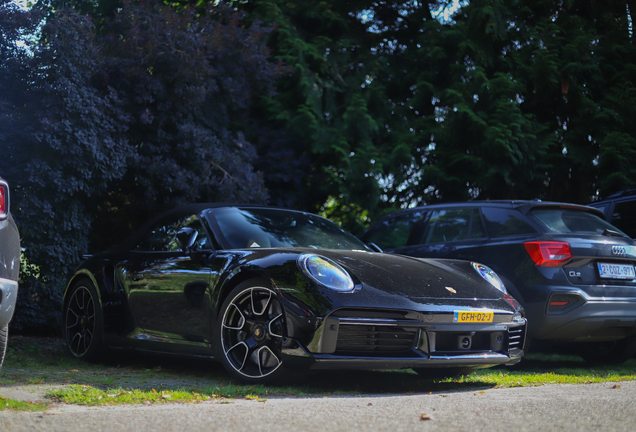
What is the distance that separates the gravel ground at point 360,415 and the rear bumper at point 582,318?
5.44 feet

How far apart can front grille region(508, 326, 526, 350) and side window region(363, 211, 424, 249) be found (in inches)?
108

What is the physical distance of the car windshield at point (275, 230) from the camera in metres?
5.55

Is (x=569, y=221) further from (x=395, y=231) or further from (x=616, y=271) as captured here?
(x=395, y=231)

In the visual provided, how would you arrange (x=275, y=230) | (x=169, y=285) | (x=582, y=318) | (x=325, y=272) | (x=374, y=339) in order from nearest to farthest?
1. (x=374, y=339)
2. (x=325, y=272)
3. (x=169, y=285)
4. (x=275, y=230)
5. (x=582, y=318)

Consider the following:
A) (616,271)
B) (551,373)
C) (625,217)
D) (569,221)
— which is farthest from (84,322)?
(625,217)

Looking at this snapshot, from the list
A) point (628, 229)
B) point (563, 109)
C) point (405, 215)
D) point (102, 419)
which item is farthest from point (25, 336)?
point (563, 109)

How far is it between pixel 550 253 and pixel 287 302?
278cm

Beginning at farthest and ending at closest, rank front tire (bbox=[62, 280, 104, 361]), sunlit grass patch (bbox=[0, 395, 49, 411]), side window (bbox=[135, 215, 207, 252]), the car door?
1. front tire (bbox=[62, 280, 104, 361])
2. side window (bbox=[135, 215, 207, 252])
3. the car door
4. sunlit grass patch (bbox=[0, 395, 49, 411])

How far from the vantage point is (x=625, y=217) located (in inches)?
306

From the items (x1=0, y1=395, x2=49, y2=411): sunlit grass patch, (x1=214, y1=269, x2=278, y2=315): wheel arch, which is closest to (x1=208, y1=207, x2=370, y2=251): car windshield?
(x1=214, y1=269, x2=278, y2=315): wheel arch

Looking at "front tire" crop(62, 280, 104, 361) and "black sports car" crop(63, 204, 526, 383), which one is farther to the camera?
"front tire" crop(62, 280, 104, 361)

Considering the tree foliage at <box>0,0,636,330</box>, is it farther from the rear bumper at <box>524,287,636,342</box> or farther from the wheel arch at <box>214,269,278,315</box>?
the rear bumper at <box>524,287,636,342</box>

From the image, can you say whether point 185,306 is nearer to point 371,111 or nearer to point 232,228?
point 232,228

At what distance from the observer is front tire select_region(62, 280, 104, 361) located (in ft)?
20.8
